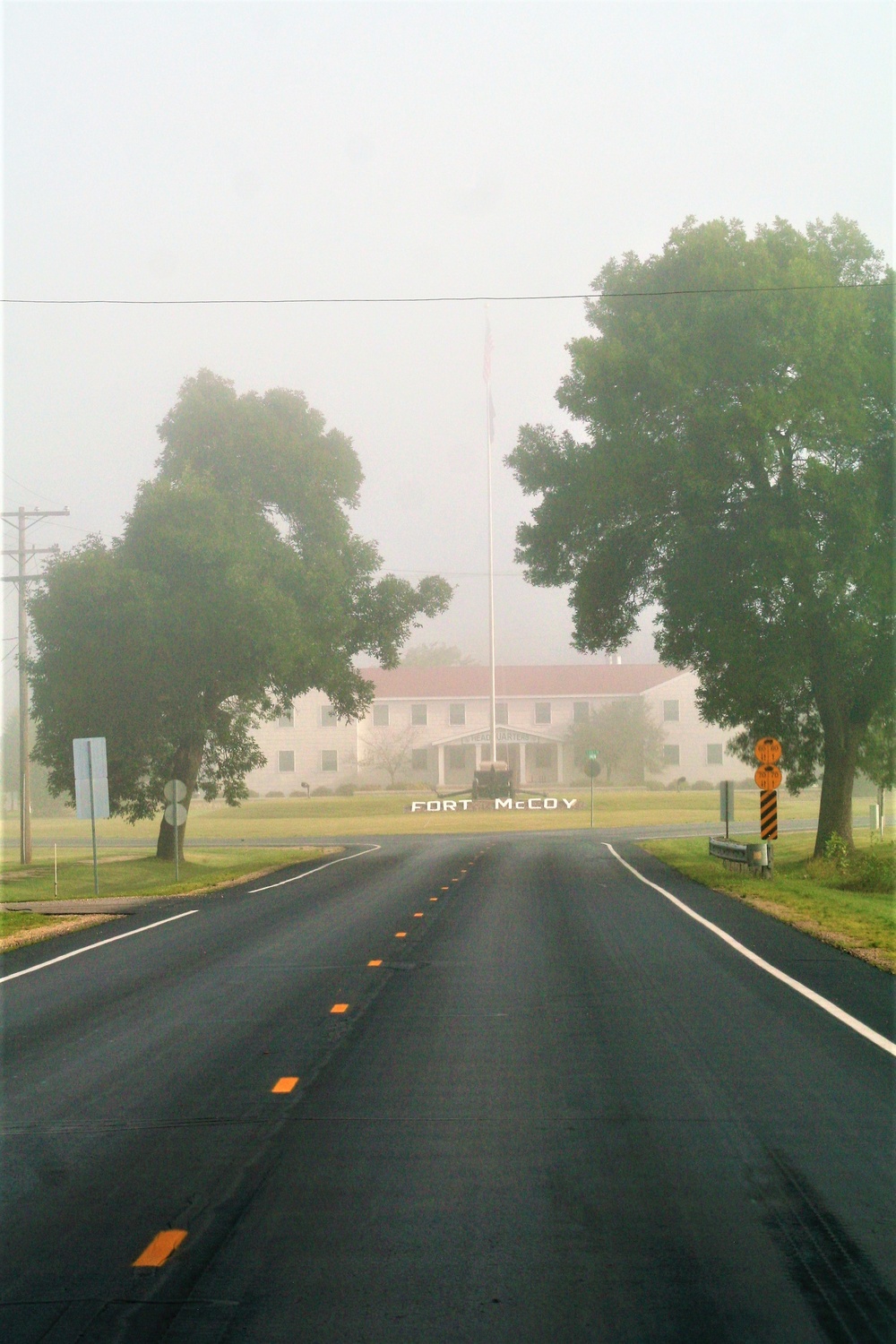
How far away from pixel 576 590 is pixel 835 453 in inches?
305

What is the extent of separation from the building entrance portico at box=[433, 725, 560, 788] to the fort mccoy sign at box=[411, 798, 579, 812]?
46.4 ft

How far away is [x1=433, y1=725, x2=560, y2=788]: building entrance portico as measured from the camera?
300 feet

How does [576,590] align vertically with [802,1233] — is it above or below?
Result: above

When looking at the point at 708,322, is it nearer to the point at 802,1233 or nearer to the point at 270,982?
the point at 270,982

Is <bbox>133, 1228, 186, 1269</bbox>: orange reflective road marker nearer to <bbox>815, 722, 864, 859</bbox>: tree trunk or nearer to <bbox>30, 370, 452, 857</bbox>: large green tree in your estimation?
<bbox>815, 722, 864, 859</bbox>: tree trunk

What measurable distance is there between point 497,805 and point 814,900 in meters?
53.1

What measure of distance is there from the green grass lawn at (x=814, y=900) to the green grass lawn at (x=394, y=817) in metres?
25.5

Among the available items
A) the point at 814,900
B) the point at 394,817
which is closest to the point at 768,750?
the point at 814,900

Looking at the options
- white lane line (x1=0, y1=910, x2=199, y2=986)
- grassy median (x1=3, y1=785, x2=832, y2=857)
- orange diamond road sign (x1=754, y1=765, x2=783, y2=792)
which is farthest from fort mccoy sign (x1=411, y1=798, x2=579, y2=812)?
white lane line (x1=0, y1=910, x2=199, y2=986)

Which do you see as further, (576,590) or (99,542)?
(99,542)

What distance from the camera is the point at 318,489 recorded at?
137 feet

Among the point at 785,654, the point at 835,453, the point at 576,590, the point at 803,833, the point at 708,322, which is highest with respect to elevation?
the point at 708,322

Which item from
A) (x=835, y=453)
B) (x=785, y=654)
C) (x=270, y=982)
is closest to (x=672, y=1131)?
(x=270, y=982)

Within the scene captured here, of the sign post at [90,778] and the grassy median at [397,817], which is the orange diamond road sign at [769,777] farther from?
the grassy median at [397,817]
